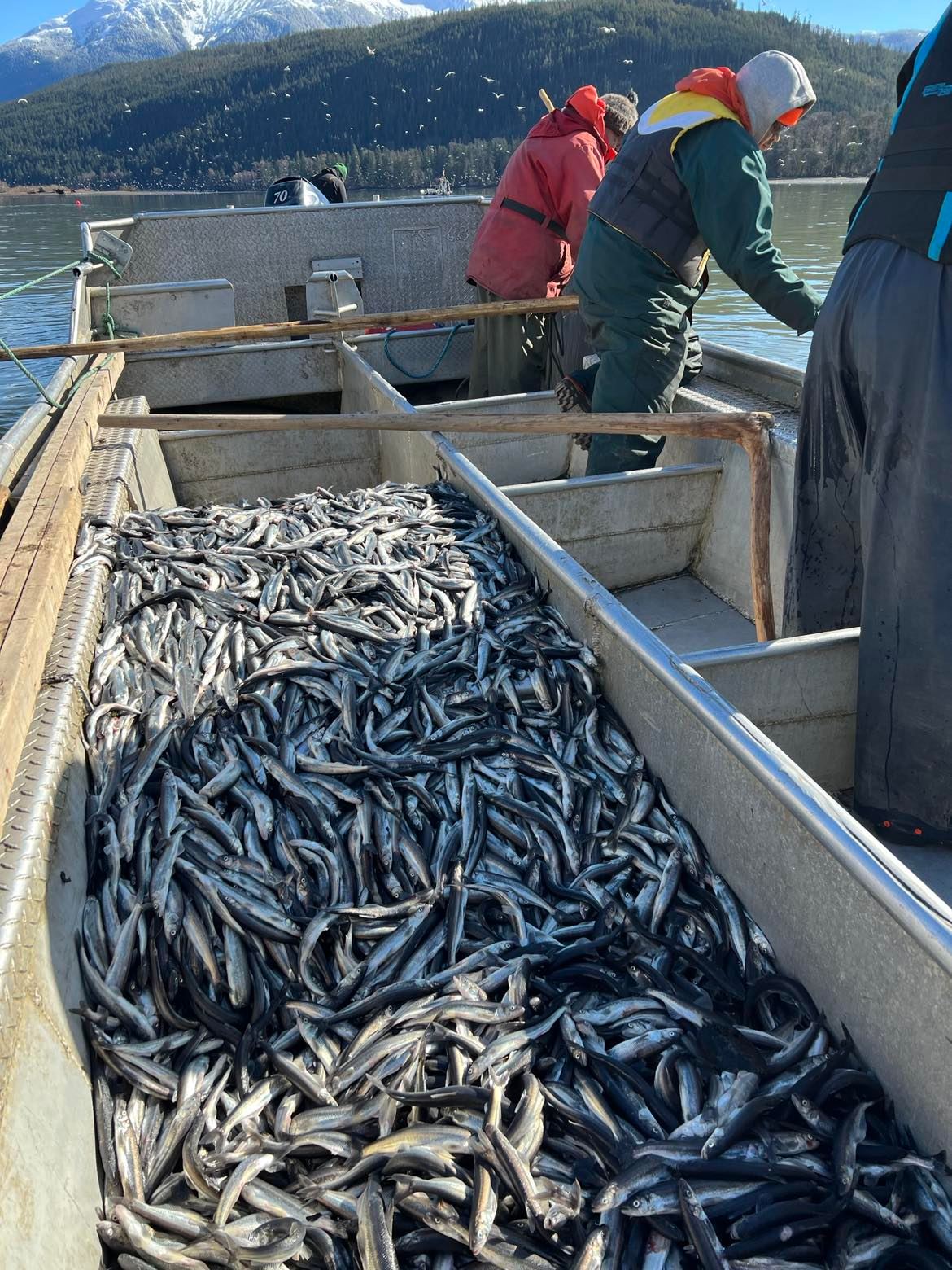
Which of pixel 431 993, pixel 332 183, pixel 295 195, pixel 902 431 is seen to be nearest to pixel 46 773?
pixel 431 993

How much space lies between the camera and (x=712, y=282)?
→ 1377 inches

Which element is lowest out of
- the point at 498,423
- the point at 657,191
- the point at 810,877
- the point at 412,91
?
the point at 810,877

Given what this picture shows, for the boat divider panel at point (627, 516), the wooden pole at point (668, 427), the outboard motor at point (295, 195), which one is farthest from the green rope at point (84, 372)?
the boat divider panel at point (627, 516)

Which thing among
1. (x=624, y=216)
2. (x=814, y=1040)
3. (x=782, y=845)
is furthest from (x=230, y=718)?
(x=624, y=216)

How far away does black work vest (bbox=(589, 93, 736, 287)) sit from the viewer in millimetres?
5016

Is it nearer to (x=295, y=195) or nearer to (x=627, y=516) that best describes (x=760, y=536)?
(x=627, y=516)

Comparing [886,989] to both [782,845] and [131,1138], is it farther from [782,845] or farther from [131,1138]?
[131,1138]

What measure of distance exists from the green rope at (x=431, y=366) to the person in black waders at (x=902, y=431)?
235 inches

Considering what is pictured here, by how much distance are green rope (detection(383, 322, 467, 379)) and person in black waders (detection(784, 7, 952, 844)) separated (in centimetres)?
598

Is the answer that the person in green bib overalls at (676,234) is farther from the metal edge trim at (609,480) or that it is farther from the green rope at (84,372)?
the green rope at (84,372)

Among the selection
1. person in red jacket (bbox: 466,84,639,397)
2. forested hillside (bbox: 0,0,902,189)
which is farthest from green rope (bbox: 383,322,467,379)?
forested hillside (bbox: 0,0,902,189)

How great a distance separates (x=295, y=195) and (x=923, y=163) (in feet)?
34.6

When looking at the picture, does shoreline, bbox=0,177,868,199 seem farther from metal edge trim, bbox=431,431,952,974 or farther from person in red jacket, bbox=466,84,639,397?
metal edge trim, bbox=431,431,952,974

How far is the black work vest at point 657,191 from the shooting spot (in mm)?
5016
